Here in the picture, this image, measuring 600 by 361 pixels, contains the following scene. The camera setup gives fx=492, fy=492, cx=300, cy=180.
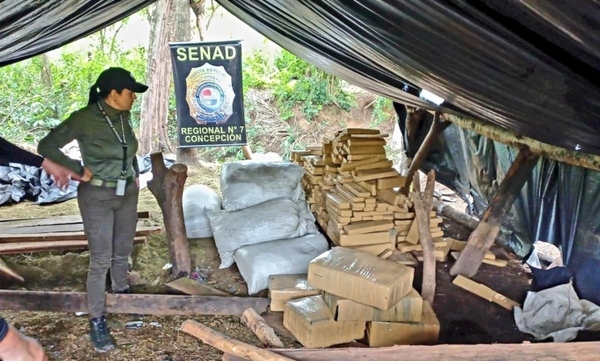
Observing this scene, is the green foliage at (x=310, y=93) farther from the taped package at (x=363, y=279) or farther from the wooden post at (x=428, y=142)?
the taped package at (x=363, y=279)

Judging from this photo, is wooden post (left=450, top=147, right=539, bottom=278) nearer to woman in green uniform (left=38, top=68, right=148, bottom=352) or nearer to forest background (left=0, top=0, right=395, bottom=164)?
woman in green uniform (left=38, top=68, right=148, bottom=352)

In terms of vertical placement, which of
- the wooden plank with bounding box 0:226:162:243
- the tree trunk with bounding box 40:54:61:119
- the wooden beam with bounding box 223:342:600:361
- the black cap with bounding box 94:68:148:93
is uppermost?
the tree trunk with bounding box 40:54:61:119

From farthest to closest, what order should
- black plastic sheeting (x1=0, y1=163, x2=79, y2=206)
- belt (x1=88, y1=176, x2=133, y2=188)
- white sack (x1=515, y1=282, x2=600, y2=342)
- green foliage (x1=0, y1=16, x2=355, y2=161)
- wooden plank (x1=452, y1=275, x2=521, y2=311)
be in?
green foliage (x1=0, y1=16, x2=355, y2=161)
black plastic sheeting (x1=0, y1=163, x2=79, y2=206)
wooden plank (x1=452, y1=275, x2=521, y2=311)
white sack (x1=515, y1=282, x2=600, y2=342)
belt (x1=88, y1=176, x2=133, y2=188)

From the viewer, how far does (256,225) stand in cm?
419

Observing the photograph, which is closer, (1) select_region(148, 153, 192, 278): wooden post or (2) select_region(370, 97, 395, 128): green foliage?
(1) select_region(148, 153, 192, 278): wooden post

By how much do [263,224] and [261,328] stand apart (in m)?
1.34

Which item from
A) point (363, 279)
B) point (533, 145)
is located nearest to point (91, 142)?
point (363, 279)

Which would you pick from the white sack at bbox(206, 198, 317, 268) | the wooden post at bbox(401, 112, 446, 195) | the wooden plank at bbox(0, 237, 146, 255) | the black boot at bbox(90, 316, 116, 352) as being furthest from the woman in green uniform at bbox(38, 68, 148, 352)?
the wooden post at bbox(401, 112, 446, 195)

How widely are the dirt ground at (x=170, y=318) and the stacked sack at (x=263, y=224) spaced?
0.68ft

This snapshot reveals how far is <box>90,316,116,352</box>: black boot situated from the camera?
298cm

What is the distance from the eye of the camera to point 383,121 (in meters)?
11.6

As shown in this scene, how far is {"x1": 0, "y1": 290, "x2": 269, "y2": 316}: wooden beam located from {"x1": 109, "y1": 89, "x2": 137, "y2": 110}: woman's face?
1.30 metres

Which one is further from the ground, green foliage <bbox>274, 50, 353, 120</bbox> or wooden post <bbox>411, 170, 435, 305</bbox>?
green foliage <bbox>274, 50, 353, 120</bbox>

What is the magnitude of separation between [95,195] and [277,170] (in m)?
2.11
